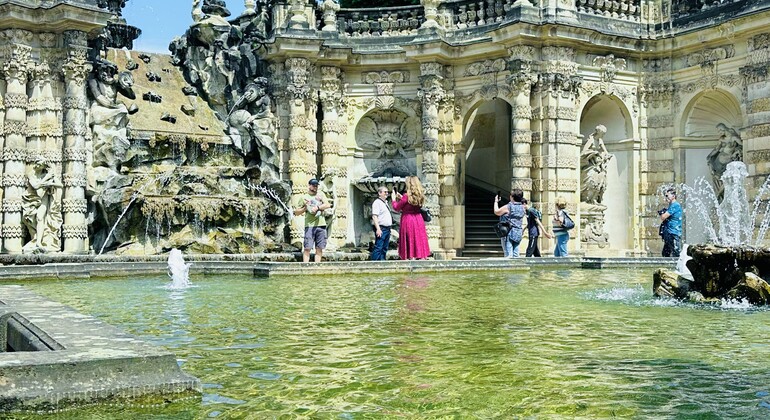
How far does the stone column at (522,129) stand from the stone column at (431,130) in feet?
7.18

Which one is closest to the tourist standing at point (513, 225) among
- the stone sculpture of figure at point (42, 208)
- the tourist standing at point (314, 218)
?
the tourist standing at point (314, 218)

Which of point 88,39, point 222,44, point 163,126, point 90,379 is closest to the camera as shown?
point 90,379

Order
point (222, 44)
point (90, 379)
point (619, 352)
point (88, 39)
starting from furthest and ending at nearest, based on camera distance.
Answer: point (222, 44), point (88, 39), point (619, 352), point (90, 379)

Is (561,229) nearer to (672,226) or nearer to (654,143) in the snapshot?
(672,226)

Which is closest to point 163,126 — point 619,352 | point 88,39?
point 88,39

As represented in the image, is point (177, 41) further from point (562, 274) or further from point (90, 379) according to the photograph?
point (90, 379)

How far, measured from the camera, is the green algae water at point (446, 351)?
13.4 ft

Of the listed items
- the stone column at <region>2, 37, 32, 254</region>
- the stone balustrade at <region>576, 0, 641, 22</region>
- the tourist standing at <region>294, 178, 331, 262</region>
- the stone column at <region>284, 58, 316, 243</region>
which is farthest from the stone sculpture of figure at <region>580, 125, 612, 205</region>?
the stone column at <region>2, 37, 32, 254</region>

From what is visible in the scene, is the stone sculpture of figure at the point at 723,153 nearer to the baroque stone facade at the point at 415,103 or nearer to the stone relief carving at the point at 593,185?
the baroque stone facade at the point at 415,103

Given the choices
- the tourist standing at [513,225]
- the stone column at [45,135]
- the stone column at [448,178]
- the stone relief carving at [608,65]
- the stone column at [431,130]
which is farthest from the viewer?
the stone column at [448,178]

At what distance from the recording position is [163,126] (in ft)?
73.1

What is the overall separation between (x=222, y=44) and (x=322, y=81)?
3.13 metres

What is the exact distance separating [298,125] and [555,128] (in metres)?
6.69

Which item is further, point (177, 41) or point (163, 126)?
point (177, 41)
